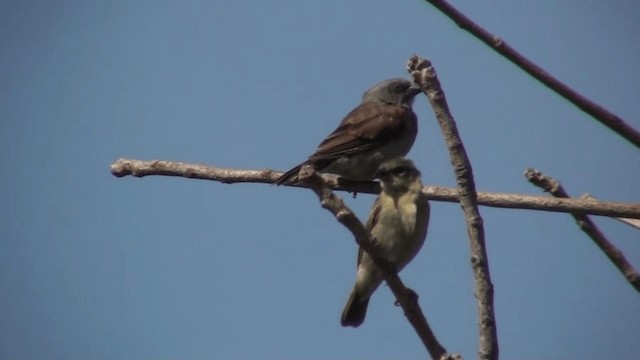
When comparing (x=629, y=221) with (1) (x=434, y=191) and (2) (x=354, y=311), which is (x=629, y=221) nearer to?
(1) (x=434, y=191)

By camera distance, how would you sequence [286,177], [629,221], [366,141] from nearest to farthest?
[629,221], [286,177], [366,141]

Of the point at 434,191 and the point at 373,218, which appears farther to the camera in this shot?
the point at 373,218

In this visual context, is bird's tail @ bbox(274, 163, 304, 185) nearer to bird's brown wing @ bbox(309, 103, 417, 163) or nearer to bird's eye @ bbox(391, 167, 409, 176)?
bird's eye @ bbox(391, 167, 409, 176)

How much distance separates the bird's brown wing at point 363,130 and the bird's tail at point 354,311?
4.57 feet

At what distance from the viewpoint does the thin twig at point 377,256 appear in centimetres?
316

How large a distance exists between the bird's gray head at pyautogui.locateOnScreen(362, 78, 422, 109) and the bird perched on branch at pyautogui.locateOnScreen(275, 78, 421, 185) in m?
0.16

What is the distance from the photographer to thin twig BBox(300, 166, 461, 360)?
3162 mm

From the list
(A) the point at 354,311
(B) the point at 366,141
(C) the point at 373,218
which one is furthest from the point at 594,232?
(B) the point at 366,141

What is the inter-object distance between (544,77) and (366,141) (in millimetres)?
4171

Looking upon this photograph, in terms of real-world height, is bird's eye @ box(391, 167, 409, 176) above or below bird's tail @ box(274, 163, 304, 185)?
above

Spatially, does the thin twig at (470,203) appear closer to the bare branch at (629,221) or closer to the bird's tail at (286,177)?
the bare branch at (629,221)

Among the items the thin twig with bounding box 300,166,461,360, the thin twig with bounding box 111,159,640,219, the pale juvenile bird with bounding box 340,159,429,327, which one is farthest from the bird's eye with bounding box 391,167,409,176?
the thin twig with bounding box 300,166,461,360

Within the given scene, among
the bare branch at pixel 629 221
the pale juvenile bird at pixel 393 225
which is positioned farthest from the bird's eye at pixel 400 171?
the bare branch at pixel 629 221

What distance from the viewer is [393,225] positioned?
5.73 m
